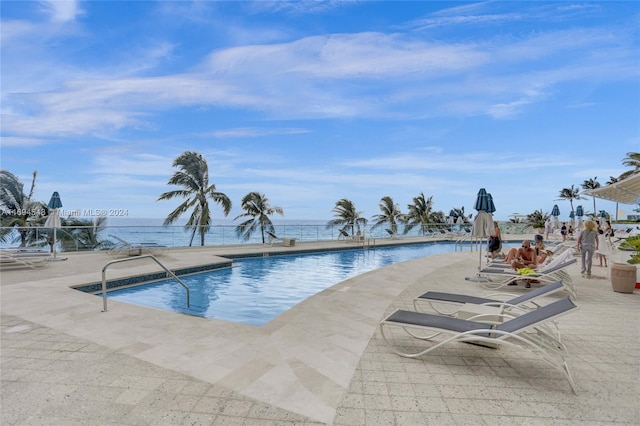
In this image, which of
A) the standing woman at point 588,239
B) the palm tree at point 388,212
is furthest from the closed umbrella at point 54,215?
the palm tree at point 388,212

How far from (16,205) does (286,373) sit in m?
19.1

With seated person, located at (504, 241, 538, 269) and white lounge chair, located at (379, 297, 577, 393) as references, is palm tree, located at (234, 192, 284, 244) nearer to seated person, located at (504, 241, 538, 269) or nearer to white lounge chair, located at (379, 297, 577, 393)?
seated person, located at (504, 241, 538, 269)

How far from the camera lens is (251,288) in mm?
8789

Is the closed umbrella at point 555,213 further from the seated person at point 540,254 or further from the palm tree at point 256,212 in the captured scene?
the palm tree at point 256,212

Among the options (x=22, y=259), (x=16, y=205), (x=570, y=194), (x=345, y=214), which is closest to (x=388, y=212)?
(x=345, y=214)

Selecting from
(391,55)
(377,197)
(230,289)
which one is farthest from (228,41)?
(377,197)

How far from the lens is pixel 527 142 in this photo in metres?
21.2

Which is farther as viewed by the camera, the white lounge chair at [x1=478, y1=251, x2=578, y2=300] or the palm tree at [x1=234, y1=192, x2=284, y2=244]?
the palm tree at [x1=234, y1=192, x2=284, y2=244]

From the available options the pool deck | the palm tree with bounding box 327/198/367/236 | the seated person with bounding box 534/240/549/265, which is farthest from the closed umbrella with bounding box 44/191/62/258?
the palm tree with bounding box 327/198/367/236

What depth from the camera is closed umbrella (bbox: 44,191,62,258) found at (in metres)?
10.4

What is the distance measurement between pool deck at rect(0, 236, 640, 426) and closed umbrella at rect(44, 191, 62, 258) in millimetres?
6149

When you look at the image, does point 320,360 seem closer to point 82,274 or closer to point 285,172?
point 82,274

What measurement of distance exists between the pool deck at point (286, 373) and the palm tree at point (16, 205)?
13.6 meters

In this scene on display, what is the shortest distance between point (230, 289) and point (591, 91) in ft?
40.6
